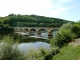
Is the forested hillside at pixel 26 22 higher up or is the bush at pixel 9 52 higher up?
the bush at pixel 9 52

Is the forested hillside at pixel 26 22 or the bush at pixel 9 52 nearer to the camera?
the bush at pixel 9 52

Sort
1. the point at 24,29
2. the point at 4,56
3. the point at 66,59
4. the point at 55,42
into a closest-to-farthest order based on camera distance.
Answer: the point at 4,56 → the point at 66,59 → the point at 55,42 → the point at 24,29

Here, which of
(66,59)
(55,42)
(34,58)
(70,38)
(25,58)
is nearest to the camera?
(25,58)

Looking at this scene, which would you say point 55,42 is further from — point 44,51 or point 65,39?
point 44,51

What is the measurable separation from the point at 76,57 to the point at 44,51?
5.73m

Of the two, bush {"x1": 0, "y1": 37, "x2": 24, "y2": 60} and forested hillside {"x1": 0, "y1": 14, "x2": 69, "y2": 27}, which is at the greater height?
bush {"x1": 0, "y1": 37, "x2": 24, "y2": 60}

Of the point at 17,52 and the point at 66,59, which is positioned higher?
the point at 17,52

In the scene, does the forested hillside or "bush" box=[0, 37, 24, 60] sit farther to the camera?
the forested hillside

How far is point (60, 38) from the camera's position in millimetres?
33969

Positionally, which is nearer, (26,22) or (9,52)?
(9,52)

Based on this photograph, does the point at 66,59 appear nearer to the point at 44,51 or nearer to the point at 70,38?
the point at 44,51

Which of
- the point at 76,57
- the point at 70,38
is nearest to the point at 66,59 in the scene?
the point at 76,57

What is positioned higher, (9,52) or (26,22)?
(9,52)

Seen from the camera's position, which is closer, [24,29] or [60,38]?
[60,38]
